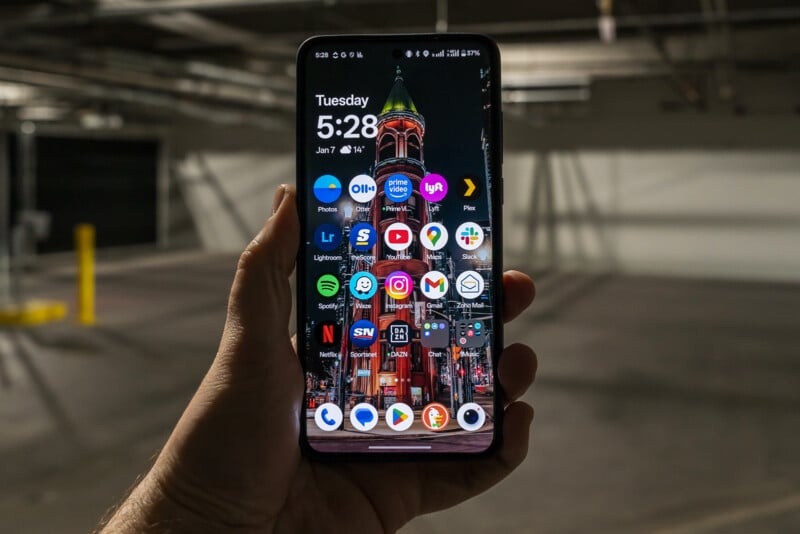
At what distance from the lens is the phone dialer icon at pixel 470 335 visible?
3.65 feet

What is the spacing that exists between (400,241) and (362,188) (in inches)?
3.6

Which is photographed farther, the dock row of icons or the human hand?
the dock row of icons

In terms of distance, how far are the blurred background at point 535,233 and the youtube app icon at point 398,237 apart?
246 cm

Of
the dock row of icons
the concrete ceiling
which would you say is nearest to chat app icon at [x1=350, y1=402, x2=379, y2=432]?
the dock row of icons

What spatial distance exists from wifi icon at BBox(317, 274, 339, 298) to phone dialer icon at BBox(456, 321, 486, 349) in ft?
0.60

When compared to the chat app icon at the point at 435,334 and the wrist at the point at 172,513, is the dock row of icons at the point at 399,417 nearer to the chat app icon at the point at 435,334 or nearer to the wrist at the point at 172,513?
the chat app icon at the point at 435,334

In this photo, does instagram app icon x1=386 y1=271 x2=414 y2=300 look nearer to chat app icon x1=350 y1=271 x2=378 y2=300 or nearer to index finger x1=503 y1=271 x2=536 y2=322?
chat app icon x1=350 y1=271 x2=378 y2=300

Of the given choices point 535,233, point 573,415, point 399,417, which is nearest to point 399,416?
point 399,417

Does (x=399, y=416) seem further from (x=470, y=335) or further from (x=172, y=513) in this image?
(x=172, y=513)

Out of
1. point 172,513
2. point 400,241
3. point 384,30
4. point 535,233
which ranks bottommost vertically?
point 172,513

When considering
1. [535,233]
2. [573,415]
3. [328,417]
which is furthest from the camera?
[535,233]

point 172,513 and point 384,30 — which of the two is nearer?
point 172,513

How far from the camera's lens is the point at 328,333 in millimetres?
1108

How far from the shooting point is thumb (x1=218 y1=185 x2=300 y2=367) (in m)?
0.96
